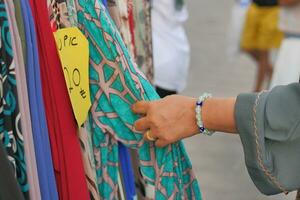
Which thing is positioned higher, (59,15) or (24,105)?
(59,15)

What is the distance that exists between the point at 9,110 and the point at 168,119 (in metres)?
0.34

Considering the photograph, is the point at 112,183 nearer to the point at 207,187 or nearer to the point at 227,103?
the point at 227,103

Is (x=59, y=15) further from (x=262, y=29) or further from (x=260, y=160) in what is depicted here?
(x=262, y=29)

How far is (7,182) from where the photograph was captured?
878 millimetres

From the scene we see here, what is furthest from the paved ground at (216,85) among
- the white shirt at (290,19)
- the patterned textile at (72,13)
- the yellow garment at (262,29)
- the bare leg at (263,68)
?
the patterned textile at (72,13)

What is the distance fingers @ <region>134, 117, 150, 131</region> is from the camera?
109cm

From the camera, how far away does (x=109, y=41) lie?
104 cm

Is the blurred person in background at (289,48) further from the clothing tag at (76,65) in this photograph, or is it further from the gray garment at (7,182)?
the gray garment at (7,182)

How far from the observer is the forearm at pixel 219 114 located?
1047 millimetres

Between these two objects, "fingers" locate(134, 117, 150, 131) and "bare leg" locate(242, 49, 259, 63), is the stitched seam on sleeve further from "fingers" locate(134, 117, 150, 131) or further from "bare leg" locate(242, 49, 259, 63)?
"bare leg" locate(242, 49, 259, 63)

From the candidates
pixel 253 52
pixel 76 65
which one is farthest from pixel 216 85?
pixel 76 65

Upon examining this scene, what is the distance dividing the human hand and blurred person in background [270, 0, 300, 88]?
4.31ft

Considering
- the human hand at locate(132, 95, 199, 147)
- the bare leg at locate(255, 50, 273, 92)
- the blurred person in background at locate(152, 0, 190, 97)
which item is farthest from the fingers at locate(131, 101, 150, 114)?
the bare leg at locate(255, 50, 273, 92)

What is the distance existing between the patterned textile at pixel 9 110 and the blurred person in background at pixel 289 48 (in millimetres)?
1610
